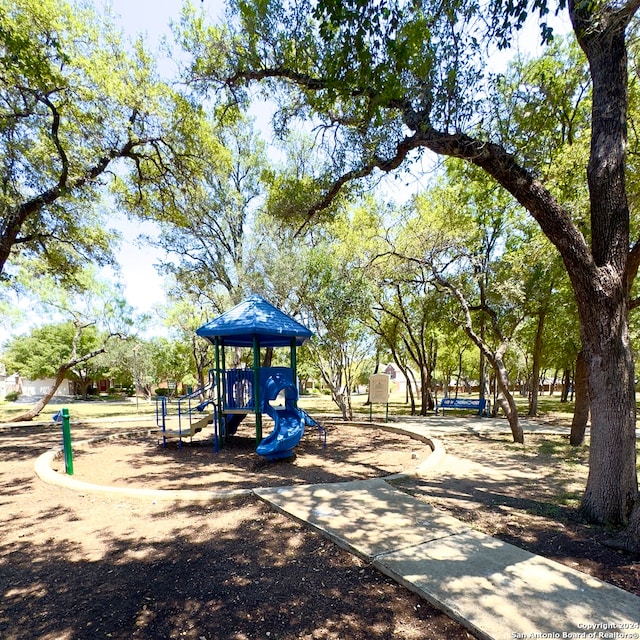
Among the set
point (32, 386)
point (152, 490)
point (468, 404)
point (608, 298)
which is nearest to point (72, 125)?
point (152, 490)

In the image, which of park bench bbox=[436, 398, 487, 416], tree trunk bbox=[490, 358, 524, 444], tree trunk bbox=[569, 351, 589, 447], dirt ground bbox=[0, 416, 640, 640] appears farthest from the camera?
park bench bbox=[436, 398, 487, 416]

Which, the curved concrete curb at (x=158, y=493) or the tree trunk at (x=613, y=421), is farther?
the curved concrete curb at (x=158, y=493)

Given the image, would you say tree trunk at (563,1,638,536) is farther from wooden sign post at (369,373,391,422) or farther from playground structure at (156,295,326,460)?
wooden sign post at (369,373,391,422)

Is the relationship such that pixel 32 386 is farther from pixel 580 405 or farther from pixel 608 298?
pixel 608 298

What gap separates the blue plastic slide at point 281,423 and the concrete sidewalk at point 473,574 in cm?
245

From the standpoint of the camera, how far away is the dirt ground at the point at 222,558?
8.09 feet

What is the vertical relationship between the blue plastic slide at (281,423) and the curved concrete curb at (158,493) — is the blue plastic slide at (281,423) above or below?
above

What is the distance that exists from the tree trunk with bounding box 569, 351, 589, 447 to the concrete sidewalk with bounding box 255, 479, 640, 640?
5807 millimetres

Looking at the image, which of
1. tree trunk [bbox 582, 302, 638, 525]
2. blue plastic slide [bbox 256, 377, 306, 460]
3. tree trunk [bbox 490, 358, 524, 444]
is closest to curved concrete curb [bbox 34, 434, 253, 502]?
blue plastic slide [bbox 256, 377, 306, 460]

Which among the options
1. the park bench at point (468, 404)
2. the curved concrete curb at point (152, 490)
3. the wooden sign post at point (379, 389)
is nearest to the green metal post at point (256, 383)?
the curved concrete curb at point (152, 490)

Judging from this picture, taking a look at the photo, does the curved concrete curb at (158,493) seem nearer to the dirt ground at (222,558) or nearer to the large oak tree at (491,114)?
the dirt ground at (222,558)

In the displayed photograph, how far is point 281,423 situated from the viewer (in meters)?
7.43

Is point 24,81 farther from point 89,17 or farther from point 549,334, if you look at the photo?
point 549,334

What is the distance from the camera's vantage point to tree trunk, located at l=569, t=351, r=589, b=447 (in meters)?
8.09
